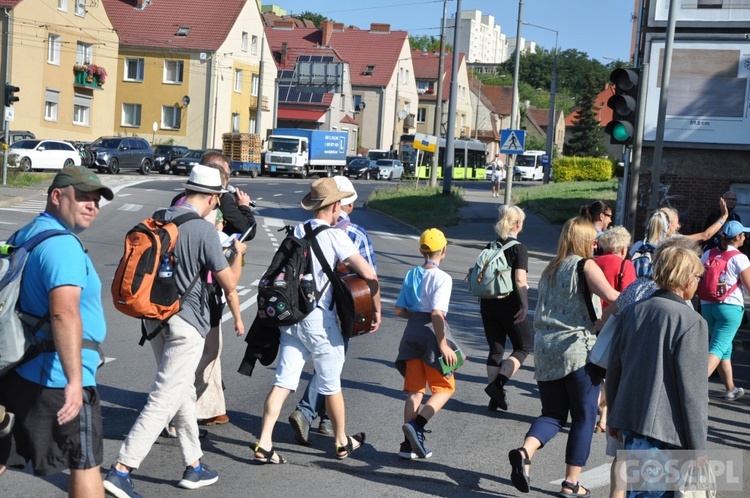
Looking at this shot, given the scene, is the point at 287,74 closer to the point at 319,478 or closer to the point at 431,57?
the point at 431,57

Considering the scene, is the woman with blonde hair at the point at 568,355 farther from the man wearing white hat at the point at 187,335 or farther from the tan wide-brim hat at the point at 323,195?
the man wearing white hat at the point at 187,335

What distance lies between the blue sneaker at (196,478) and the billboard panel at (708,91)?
19.6 meters

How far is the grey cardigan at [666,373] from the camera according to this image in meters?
4.35

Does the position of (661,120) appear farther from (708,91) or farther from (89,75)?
(89,75)

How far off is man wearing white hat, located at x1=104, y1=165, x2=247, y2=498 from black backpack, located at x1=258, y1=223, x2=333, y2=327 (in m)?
0.35

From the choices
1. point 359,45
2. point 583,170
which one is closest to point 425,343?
point 583,170

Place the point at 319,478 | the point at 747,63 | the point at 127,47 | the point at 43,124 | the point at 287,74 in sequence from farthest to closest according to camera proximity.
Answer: the point at 287,74, the point at 127,47, the point at 43,124, the point at 747,63, the point at 319,478

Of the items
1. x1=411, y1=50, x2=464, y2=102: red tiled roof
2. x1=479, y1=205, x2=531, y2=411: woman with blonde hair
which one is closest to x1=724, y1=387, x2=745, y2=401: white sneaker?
x1=479, y1=205, x2=531, y2=411: woman with blonde hair

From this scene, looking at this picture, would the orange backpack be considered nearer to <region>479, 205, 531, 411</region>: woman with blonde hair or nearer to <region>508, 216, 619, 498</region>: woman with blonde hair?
<region>508, 216, 619, 498</region>: woman with blonde hair

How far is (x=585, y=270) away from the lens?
6.00 m

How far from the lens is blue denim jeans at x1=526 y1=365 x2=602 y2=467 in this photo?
5791 millimetres

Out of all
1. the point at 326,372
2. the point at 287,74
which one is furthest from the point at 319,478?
the point at 287,74

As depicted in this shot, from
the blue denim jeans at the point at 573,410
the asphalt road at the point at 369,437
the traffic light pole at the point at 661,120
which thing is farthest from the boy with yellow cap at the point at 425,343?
the traffic light pole at the point at 661,120

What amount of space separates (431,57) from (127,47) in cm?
4075
